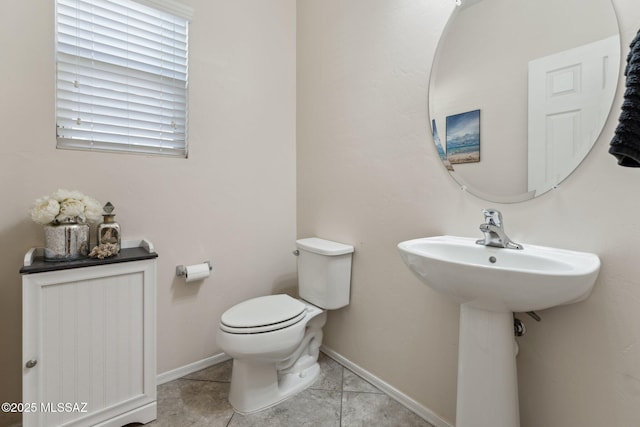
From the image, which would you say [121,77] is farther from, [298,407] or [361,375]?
[361,375]

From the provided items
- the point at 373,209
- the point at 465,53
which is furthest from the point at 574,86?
the point at 373,209

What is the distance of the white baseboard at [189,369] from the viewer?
1687 mm

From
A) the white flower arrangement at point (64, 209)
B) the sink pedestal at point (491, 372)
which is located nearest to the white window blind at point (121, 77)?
the white flower arrangement at point (64, 209)

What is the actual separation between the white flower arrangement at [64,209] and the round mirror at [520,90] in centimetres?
158

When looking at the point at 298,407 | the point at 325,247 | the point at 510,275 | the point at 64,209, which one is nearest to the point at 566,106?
the point at 510,275

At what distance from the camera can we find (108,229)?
1.37 m

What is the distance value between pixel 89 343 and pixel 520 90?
201 cm

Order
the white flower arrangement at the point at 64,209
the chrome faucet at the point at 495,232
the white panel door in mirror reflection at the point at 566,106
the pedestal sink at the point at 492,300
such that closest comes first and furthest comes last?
the pedestal sink at the point at 492,300 < the white panel door in mirror reflection at the point at 566,106 < the chrome faucet at the point at 495,232 < the white flower arrangement at the point at 64,209

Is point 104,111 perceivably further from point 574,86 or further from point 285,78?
point 574,86

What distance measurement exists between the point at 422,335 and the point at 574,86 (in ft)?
3.84

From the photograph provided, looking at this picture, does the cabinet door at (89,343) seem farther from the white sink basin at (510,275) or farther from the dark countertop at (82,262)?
the white sink basin at (510,275)

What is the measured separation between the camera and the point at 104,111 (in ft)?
4.92

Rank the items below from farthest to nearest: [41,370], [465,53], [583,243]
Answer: [465,53] → [41,370] → [583,243]

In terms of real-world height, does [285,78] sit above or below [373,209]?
above
